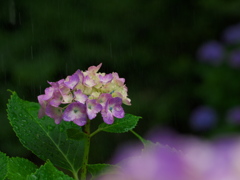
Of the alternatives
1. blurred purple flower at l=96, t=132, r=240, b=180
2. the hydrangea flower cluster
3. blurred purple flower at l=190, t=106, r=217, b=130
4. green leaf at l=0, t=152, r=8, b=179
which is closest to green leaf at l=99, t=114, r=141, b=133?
the hydrangea flower cluster

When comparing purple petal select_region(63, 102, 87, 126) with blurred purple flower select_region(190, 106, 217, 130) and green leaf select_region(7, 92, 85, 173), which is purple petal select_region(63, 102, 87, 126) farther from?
blurred purple flower select_region(190, 106, 217, 130)

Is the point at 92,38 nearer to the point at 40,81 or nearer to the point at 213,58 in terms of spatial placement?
the point at 40,81

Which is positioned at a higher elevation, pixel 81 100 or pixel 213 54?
pixel 81 100

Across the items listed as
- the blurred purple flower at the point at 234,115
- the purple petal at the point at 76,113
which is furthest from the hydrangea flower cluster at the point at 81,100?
the blurred purple flower at the point at 234,115

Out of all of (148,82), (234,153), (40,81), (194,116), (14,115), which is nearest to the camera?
(234,153)

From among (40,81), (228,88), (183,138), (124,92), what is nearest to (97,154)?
(40,81)

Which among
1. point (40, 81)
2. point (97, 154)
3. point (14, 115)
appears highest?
point (14, 115)

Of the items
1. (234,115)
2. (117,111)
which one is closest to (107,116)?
(117,111)

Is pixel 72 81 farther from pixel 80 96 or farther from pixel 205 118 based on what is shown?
pixel 205 118
